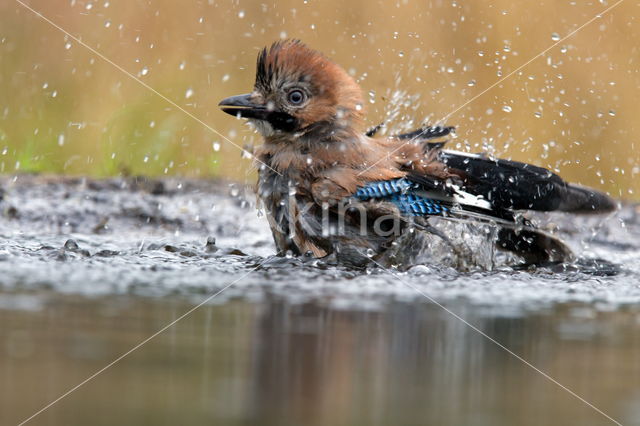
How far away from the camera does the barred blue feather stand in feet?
16.9

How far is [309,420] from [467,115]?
6813 mm

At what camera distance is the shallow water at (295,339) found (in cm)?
231

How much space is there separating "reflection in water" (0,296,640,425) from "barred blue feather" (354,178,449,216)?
151cm

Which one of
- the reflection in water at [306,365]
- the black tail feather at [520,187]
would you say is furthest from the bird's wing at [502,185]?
the reflection in water at [306,365]

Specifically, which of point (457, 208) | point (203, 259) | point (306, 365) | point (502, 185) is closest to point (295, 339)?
point (306, 365)

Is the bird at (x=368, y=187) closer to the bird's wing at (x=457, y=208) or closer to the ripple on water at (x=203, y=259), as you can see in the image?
the bird's wing at (x=457, y=208)

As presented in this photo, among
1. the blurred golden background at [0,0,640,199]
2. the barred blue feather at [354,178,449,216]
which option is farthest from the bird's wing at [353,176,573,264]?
the blurred golden background at [0,0,640,199]

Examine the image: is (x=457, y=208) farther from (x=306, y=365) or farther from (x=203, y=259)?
(x=306, y=365)

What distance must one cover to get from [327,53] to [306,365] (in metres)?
6.71

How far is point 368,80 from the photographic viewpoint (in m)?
9.07

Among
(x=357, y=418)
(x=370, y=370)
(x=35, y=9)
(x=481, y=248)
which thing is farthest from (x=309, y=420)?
(x=35, y=9)

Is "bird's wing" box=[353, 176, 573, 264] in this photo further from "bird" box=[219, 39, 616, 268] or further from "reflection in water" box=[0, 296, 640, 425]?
"reflection in water" box=[0, 296, 640, 425]

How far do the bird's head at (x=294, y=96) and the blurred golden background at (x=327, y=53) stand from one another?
260 cm

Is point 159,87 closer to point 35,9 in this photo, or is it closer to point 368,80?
point 35,9
